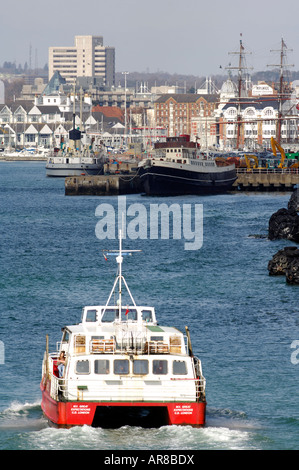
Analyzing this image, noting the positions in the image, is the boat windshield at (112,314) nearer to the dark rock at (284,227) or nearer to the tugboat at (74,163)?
the dark rock at (284,227)

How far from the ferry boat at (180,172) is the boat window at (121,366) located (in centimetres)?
8972

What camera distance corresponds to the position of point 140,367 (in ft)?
85.6

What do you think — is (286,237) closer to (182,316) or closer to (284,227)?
(284,227)

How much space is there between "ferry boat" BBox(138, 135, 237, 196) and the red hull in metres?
90.1

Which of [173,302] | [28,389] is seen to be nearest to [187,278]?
[173,302]

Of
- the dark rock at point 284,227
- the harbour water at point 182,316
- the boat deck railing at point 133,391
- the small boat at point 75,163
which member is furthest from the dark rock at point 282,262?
the small boat at point 75,163

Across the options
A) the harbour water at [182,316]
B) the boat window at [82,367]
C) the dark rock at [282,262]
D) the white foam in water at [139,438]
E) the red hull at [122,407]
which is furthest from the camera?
the dark rock at [282,262]

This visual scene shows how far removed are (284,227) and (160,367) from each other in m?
44.9

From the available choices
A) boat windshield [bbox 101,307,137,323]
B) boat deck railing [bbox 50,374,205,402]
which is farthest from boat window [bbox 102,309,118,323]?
boat deck railing [bbox 50,374,205,402]

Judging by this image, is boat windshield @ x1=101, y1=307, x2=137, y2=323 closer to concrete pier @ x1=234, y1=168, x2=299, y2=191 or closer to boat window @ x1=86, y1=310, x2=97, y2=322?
boat window @ x1=86, y1=310, x2=97, y2=322

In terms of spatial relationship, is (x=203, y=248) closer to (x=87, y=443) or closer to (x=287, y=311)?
(x=287, y=311)

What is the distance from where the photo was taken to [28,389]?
30906 mm

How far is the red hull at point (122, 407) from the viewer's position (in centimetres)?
2567

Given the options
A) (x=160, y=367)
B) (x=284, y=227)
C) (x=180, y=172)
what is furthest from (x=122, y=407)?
(x=180, y=172)
